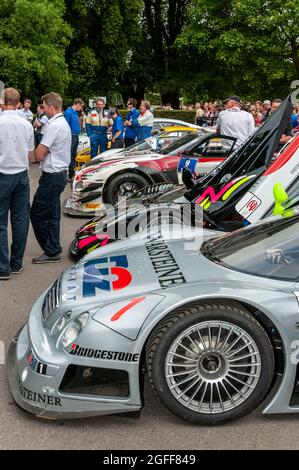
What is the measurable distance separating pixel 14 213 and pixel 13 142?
74 cm

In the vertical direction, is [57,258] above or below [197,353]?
below

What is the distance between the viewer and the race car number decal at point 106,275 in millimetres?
3346

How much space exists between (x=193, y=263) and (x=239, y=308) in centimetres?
51

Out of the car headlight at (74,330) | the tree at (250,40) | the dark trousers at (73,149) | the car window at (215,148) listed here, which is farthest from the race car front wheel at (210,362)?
the tree at (250,40)

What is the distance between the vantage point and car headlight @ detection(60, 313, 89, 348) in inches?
121

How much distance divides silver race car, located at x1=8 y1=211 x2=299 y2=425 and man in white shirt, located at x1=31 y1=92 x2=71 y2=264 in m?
3.11

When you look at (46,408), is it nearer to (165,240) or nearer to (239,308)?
(239,308)

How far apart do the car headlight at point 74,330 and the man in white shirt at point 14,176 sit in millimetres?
2814

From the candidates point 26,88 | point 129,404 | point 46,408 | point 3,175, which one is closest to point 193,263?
point 129,404

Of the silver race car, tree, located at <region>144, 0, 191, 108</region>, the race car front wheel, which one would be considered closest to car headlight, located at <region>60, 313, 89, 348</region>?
the silver race car

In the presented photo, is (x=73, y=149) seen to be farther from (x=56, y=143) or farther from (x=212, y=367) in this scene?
(x=212, y=367)

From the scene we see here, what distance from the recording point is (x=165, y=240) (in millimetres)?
4234

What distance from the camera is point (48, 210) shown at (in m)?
6.30
